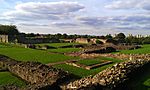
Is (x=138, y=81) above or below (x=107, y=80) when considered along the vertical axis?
below

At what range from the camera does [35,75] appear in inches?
856

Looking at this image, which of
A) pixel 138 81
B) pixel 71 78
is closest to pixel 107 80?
pixel 138 81

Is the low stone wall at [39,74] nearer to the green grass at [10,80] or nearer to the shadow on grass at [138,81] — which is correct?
the green grass at [10,80]

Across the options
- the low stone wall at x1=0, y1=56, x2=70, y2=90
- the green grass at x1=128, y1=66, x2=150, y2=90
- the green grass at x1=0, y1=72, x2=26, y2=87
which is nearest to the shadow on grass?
the green grass at x1=128, y1=66, x2=150, y2=90

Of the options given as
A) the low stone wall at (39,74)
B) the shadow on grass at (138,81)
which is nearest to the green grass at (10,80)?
the low stone wall at (39,74)

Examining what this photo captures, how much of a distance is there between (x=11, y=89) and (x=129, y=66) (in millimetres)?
8364

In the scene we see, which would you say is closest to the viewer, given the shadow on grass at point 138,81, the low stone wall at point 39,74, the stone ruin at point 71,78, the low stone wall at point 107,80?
the low stone wall at point 107,80

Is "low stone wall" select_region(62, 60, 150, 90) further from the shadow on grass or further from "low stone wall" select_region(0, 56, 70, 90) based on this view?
"low stone wall" select_region(0, 56, 70, 90)

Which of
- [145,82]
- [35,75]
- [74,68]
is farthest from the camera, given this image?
[74,68]

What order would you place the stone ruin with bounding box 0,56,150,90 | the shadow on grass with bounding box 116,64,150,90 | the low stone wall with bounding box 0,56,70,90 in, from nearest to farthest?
the stone ruin with bounding box 0,56,150,90 < the shadow on grass with bounding box 116,64,150,90 < the low stone wall with bounding box 0,56,70,90

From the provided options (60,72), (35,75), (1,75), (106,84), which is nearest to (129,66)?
(106,84)

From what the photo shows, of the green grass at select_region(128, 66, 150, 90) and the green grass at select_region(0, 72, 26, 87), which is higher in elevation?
the green grass at select_region(128, 66, 150, 90)

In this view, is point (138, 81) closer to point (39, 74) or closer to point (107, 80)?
point (107, 80)

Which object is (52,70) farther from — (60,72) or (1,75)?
(1,75)
